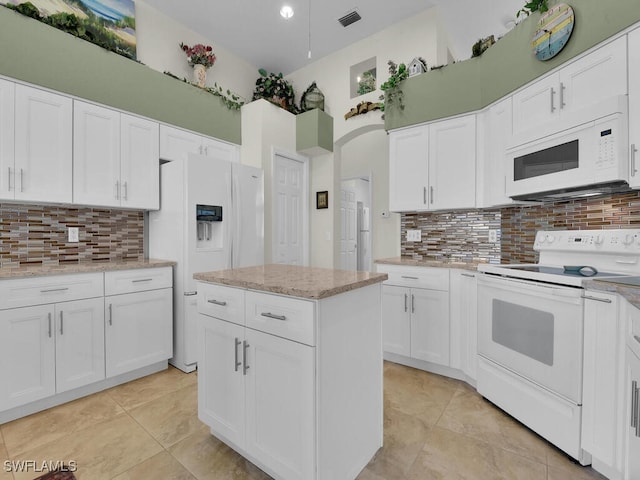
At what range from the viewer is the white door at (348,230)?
227 inches

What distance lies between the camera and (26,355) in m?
2.01

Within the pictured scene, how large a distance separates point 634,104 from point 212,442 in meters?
3.01

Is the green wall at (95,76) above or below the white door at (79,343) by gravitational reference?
above

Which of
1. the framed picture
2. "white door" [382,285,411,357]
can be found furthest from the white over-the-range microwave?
the framed picture

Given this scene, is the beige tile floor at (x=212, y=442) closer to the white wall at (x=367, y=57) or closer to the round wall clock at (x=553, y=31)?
the round wall clock at (x=553, y=31)

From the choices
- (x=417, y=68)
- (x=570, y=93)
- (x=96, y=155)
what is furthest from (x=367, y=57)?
(x=96, y=155)

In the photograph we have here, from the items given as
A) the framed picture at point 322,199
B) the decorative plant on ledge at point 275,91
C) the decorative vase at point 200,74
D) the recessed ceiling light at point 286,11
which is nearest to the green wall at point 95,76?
the decorative vase at point 200,74

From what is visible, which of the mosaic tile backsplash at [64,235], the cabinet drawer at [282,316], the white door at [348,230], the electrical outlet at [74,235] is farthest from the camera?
the white door at [348,230]

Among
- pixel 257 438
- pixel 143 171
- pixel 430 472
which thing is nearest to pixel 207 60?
pixel 143 171

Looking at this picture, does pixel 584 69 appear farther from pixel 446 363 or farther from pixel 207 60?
pixel 207 60

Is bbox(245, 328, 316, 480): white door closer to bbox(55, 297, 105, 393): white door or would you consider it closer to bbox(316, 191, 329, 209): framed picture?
bbox(55, 297, 105, 393): white door

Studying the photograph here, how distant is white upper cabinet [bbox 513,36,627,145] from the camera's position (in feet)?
5.77

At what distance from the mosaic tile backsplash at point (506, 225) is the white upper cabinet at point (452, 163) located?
28 centimetres

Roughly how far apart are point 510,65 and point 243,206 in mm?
2607
